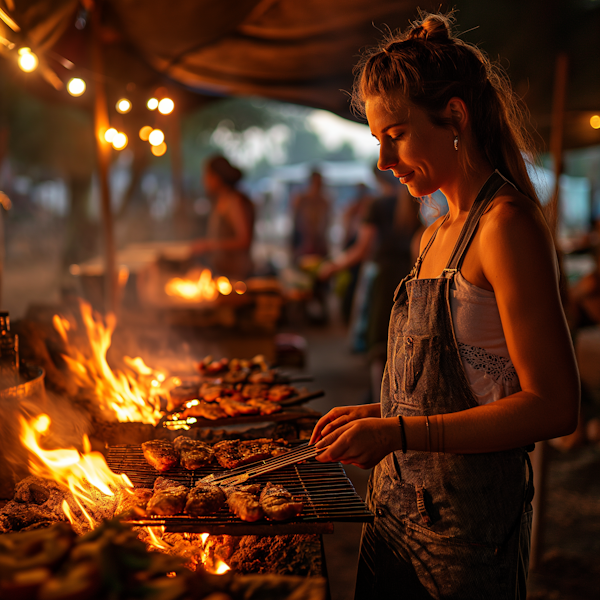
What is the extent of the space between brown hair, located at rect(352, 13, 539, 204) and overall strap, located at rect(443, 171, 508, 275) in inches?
3.9

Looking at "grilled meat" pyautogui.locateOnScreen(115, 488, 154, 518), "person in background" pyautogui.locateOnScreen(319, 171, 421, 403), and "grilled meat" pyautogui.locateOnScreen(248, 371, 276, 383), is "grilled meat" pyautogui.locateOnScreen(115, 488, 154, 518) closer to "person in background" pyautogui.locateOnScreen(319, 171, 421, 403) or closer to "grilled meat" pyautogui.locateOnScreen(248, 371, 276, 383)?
"grilled meat" pyautogui.locateOnScreen(248, 371, 276, 383)

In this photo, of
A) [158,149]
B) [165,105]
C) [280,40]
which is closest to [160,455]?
[165,105]

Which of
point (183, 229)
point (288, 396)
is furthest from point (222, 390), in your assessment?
point (183, 229)

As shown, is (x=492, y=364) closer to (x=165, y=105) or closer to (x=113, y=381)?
(x=113, y=381)

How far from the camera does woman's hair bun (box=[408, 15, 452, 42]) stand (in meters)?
1.81

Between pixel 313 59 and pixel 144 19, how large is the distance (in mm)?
1848

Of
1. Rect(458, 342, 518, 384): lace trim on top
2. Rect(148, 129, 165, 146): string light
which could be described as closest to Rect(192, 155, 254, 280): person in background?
Rect(148, 129, 165, 146): string light

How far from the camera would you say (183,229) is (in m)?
14.1

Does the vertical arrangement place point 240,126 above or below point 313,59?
above

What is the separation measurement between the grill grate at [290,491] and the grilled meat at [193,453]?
3 centimetres

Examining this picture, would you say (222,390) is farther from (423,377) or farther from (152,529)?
(423,377)

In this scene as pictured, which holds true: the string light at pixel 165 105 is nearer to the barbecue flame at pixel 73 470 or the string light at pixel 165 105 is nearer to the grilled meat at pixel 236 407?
the grilled meat at pixel 236 407

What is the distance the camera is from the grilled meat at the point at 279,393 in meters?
2.99

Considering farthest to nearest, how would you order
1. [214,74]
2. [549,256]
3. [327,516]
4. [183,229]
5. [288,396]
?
1. [183,229]
2. [214,74]
3. [288,396]
4. [327,516]
5. [549,256]
